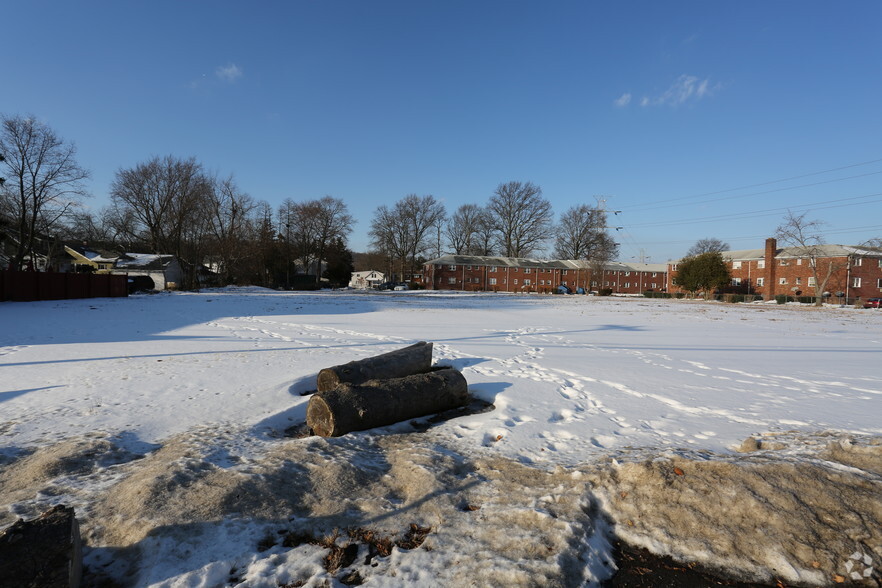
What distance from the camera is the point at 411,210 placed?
73.7 m

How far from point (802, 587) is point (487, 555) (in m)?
1.76

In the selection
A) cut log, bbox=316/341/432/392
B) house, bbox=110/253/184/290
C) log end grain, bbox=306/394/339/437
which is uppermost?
house, bbox=110/253/184/290

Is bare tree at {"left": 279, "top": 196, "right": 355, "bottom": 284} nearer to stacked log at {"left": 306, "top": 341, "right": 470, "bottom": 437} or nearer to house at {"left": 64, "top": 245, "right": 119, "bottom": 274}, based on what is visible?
house at {"left": 64, "top": 245, "right": 119, "bottom": 274}

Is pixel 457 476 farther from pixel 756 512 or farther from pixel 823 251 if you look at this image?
pixel 823 251

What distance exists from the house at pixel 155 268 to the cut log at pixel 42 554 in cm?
4769

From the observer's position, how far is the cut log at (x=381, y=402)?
467 cm

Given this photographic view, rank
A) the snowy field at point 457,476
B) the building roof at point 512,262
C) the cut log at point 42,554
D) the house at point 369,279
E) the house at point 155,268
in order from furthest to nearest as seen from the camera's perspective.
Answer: the house at point 369,279 → the building roof at point 512,262 → the house at point 155,268 → the snowy field at point 457,476 → the cut log at point 42,554

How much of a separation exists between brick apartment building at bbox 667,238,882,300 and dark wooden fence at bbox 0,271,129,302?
64.8 m

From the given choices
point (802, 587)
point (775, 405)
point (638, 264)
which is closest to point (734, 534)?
point (802, 587)

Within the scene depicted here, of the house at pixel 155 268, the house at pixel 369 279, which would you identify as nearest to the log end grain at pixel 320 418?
the house at pixel 155 268

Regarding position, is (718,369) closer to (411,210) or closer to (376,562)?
(376,562)

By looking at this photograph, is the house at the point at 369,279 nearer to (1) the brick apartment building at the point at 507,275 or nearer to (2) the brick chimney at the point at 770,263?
(1) the brick apartment building at the point at 507,275

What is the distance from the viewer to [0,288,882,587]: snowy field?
2594 millimetres

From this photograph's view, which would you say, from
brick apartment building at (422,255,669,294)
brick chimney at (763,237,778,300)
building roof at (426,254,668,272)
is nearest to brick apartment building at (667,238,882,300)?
brick chimney at (763,237,778,300)
